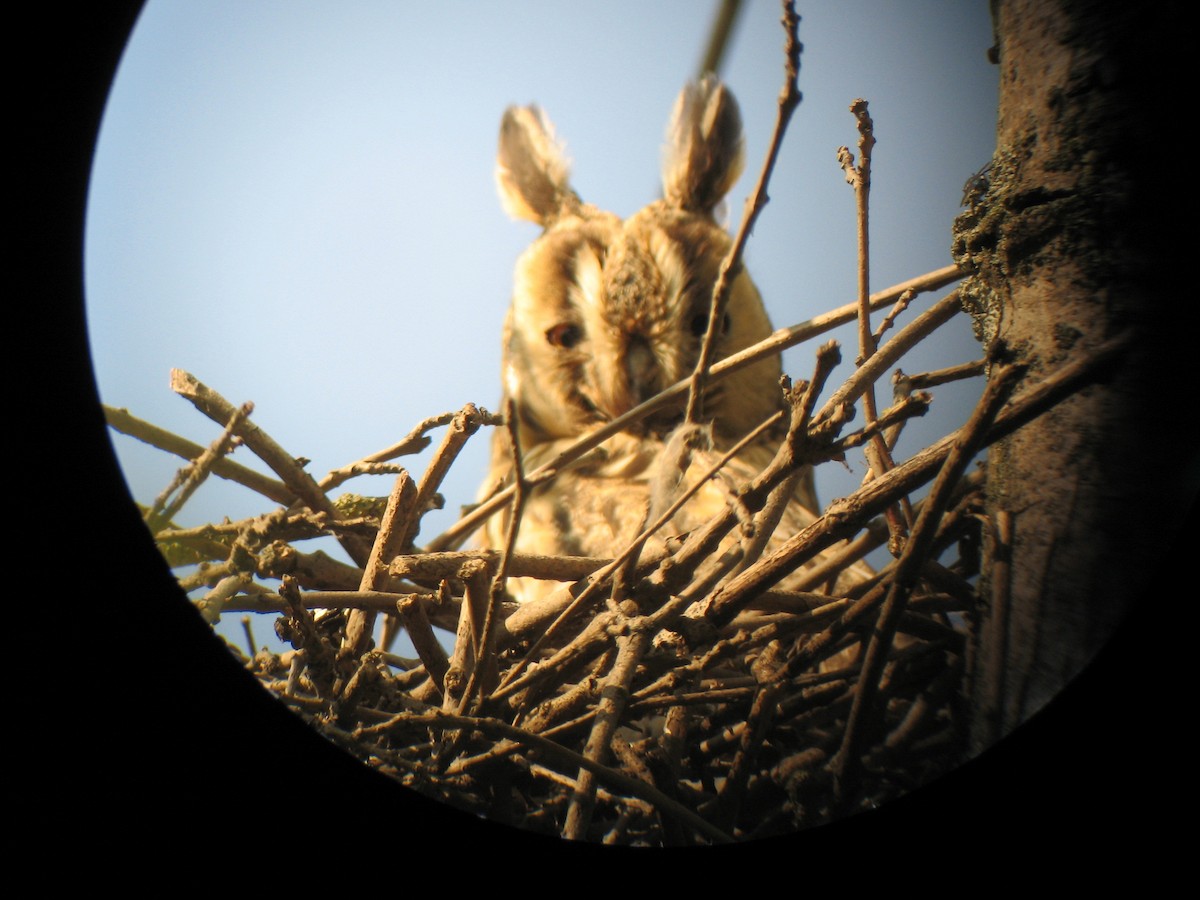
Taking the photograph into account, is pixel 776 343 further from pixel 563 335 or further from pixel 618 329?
pixel 563 335

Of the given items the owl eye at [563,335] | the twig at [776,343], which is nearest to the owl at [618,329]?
the owl eye at [563,335]

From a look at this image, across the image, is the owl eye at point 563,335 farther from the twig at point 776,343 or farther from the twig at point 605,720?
the twig at point 605,720

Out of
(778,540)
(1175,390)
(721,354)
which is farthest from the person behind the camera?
(721,354)

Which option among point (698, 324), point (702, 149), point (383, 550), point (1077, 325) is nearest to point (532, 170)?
point (702, 149)

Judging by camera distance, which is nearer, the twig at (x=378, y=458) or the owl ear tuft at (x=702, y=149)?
the twig at (x=378, y=458)

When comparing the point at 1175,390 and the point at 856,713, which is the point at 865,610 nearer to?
the point at 856,713

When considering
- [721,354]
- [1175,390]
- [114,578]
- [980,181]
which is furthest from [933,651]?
[721,354]

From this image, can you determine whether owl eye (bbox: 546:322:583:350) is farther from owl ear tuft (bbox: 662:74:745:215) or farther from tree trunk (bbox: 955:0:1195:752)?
tree trunk (bbox: 955:0:1195:752)
